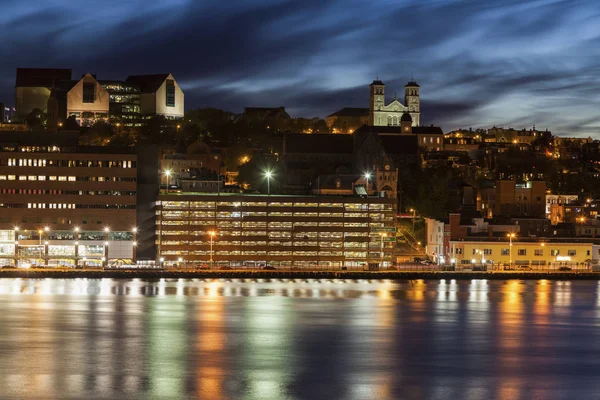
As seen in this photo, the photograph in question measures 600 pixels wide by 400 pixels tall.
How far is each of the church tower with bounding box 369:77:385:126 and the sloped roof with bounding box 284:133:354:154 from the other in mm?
30454

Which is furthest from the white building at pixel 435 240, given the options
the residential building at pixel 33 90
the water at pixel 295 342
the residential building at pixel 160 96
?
the residential building at pixel 33 90

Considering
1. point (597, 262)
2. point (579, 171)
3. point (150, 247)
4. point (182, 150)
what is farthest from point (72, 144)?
point (579, 171)

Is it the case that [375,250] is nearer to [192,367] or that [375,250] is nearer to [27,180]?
[27,180]

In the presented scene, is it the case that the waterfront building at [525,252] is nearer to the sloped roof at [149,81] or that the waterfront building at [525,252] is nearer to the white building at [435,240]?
the white building at [435,240]

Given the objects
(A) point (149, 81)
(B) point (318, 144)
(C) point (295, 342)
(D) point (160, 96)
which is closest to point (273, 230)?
(B) point (318, 144)

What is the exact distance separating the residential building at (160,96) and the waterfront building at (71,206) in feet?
127

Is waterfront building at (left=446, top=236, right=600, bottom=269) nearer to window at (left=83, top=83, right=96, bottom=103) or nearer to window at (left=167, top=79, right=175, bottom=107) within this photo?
window at (left=167, top=79, right=175, bottom=107)

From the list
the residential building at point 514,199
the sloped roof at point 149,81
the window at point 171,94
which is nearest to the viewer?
the residential building at point 514,199

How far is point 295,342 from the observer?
48.5 meters

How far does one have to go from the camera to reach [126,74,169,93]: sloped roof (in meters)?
124

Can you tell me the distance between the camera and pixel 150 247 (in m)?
84.4

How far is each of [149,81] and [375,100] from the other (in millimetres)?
35632

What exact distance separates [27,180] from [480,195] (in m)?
39.9

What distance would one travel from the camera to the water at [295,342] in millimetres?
38719
